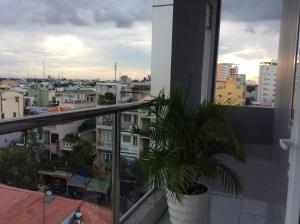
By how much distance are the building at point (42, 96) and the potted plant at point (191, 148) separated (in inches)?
31.8

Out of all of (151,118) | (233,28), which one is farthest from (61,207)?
(233,28)

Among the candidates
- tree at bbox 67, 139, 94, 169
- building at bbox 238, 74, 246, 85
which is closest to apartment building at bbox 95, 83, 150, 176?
tree at bbox 67, 139, 94, 169

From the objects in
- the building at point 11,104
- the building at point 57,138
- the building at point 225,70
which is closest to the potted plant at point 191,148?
the building at point 57,138

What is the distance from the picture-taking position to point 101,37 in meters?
5.26

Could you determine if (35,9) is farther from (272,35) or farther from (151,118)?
(272,35)

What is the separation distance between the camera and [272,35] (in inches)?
239

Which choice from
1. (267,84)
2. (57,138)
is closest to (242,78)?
(267,84)

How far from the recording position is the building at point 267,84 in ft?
18.9

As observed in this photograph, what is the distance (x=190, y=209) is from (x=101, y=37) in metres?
3.83

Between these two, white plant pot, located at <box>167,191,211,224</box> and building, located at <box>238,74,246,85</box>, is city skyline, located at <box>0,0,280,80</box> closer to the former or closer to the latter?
building, located at <box>238,74,246,85</box>

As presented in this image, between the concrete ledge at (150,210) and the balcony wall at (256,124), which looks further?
the balcony wall at (256,124)

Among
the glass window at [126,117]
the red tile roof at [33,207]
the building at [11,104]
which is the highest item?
the building at [11,104]

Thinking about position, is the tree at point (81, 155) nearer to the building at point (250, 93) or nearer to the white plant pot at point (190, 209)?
the white plant pot at point (190, 209)

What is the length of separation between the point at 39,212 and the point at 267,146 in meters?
5.54
